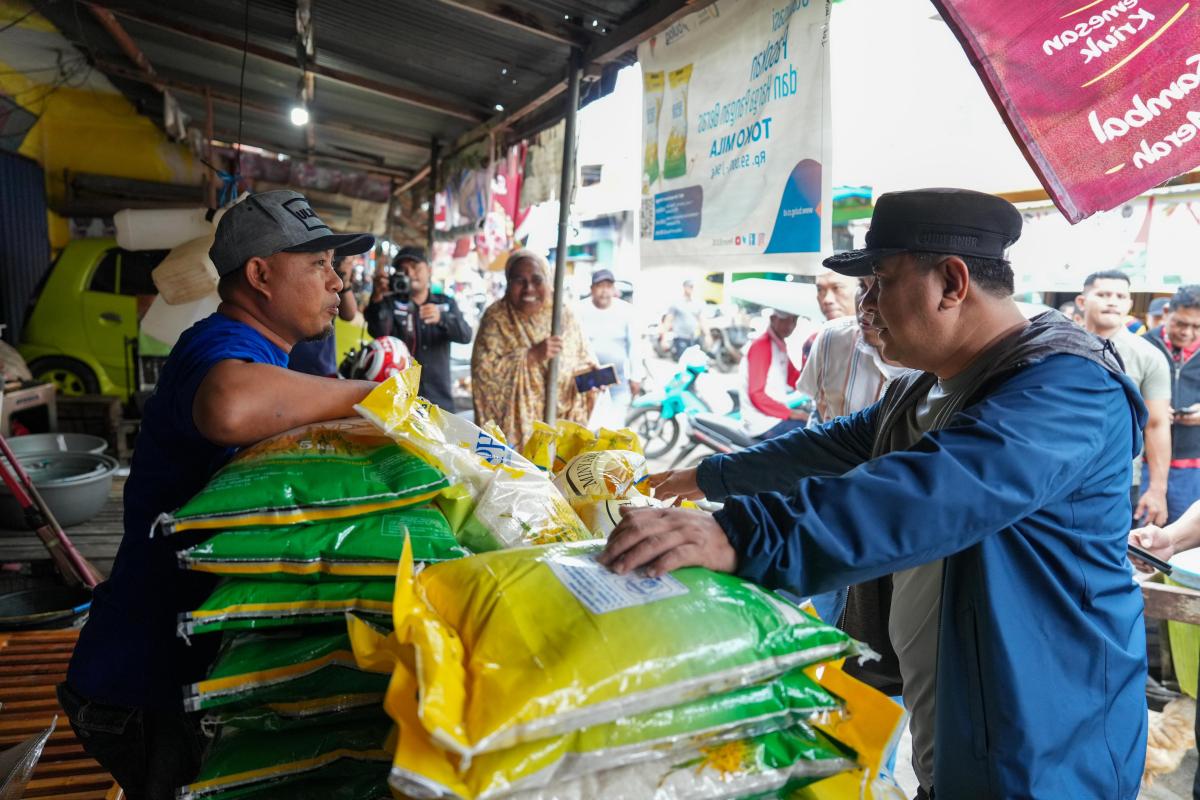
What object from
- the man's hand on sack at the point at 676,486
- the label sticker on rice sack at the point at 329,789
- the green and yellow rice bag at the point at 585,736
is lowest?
the label sticker on rice sack at the point at 329,789

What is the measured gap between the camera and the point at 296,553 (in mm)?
1141

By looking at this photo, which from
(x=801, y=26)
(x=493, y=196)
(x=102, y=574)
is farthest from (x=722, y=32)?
(x=102, y=574)

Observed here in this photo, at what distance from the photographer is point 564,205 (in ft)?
13.1

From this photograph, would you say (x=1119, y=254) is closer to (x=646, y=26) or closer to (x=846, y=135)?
(x=846, y=135)

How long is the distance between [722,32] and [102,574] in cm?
394

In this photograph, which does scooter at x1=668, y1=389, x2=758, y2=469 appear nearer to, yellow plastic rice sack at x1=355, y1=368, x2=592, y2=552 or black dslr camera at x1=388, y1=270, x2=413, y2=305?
black dslr camera at x1=388, y1=270, x2=413, y2=305

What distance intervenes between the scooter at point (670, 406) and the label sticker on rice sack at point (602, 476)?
6.51m

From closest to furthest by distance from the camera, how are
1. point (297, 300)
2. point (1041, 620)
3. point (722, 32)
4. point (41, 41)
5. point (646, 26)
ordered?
1. point (1041, 620)
2. point (297, 300)
3. point (722, 32)
4. point (646, 26)
5. point (41, 41)

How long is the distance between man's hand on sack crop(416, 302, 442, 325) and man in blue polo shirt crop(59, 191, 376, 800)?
3579mm

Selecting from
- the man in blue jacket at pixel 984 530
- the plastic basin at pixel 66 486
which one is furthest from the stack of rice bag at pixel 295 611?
the plastic basin at pixel 66 486

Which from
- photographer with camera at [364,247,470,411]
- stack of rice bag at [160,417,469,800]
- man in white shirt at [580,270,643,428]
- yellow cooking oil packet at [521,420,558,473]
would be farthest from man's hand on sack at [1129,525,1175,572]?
man in white shirt at [580,270,643,428]

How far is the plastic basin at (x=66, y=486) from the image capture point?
14.4ft

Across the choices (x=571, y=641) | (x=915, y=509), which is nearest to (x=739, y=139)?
(x=915, y=509)

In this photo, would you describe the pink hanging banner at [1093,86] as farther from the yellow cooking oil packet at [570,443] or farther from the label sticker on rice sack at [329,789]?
the label sticker on rice sack at [329,789]
